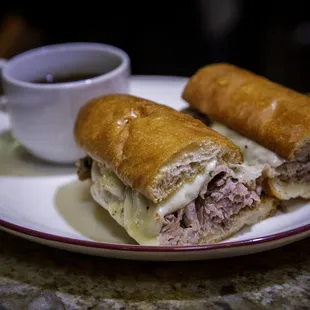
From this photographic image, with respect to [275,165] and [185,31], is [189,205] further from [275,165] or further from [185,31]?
[185,31]

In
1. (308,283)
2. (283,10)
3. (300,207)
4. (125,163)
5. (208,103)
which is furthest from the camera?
(283,10)

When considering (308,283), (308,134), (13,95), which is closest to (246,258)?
(308,283)

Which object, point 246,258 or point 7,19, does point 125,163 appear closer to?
point 246,258

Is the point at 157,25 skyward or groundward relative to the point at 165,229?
groundward

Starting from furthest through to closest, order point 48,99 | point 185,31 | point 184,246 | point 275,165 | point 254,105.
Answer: point 185,31 < point 48,99 < point 254,105 < point 275,165 < point 184,246

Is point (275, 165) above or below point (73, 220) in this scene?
above

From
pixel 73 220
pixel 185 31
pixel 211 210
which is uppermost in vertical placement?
pixel 211 210

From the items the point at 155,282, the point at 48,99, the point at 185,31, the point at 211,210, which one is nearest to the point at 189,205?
the point at 211,210
